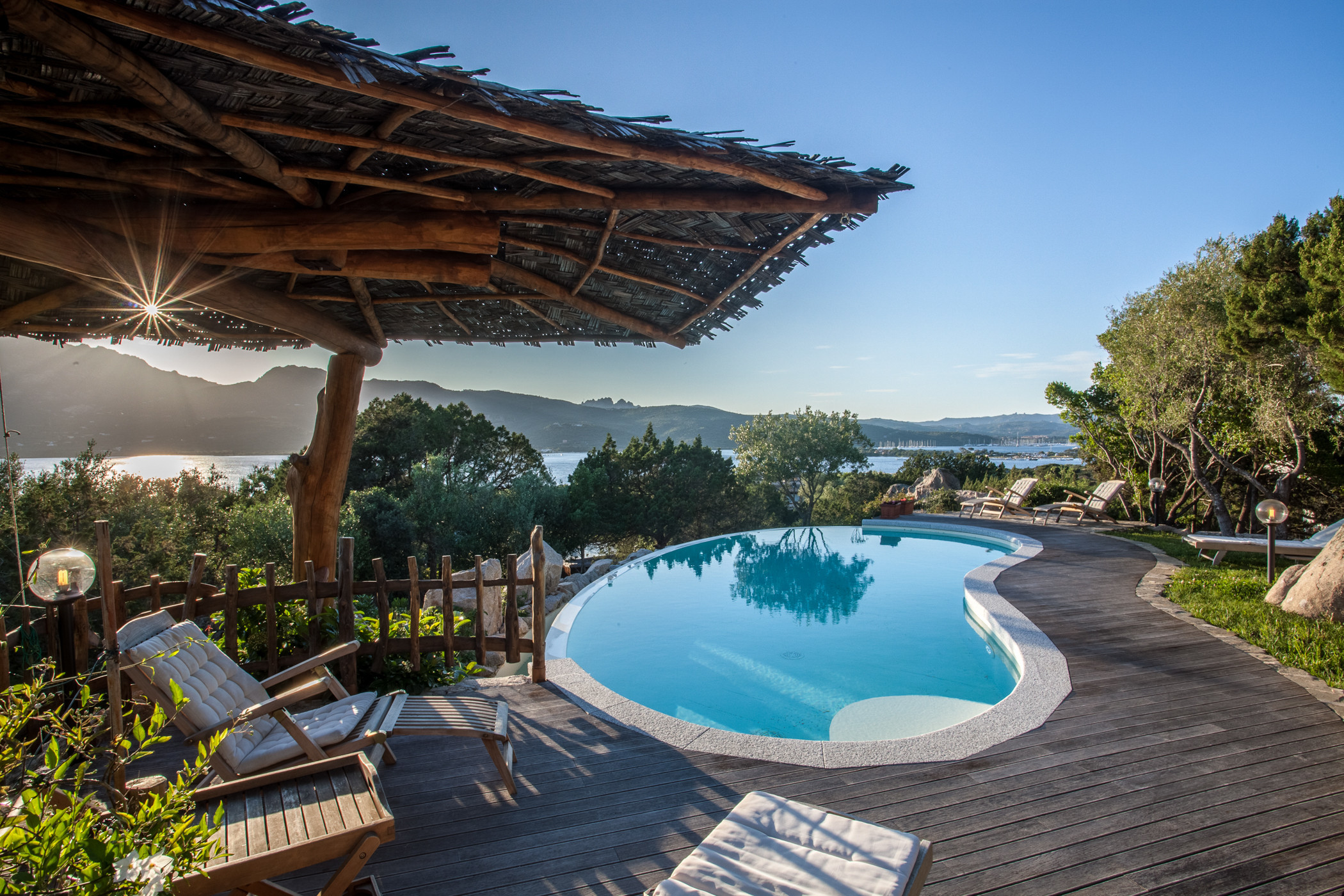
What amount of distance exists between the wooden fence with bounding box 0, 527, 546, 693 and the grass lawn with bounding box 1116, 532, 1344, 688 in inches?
215

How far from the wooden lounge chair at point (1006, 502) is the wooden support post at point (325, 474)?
13361 mm

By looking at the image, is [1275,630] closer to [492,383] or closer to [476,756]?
[476,756]

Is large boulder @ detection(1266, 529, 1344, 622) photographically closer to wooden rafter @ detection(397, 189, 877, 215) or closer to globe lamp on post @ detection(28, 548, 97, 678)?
wooden rafter @ detection(397, 189, 877, 215)

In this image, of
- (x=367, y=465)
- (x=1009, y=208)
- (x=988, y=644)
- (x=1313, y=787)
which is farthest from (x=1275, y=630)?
(x=367, y=465)

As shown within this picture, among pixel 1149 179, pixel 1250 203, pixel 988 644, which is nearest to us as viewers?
pixel 988 644

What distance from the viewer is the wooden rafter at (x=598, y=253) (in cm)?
364

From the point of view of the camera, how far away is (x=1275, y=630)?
512cm

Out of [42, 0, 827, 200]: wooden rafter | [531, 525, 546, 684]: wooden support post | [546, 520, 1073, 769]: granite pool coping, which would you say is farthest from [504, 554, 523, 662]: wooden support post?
[42, 0, 827, 200]: wooden rafter

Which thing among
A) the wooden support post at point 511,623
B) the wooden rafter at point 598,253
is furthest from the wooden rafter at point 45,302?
the wooden support post at point 511,623

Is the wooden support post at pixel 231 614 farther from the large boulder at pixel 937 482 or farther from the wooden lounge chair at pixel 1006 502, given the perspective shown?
the large boulder at pixel 937 482

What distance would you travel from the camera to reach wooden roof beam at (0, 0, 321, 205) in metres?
1.87

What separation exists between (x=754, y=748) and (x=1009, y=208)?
10947 millimetres

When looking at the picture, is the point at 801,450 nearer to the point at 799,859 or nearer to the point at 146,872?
the point at 799,859

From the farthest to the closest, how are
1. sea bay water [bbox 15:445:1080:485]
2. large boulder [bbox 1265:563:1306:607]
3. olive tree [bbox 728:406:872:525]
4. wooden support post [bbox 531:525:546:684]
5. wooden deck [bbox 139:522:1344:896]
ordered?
1. olive tree [bbox 728:406:872:525]
2. sea bay water [bbox 15:445:1080:485]
3. large boulder [bbox 1265:563:1306:607]
4. wooden support post [bbox 531:525:546:684]
5. wooden deck [bbox 139:522:1344:896]
